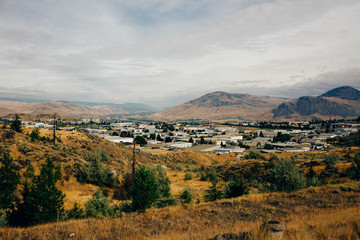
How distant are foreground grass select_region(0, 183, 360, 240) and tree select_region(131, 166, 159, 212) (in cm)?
74

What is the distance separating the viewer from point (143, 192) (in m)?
12.8

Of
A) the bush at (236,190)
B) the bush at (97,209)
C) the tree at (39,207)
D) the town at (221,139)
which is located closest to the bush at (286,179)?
the bush at (236,190)

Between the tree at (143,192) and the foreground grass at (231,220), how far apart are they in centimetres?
74

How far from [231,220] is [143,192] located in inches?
233

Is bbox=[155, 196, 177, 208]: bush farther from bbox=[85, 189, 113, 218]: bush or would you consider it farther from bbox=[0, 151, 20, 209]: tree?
bbox=[0, 151, 20, 209]: tree

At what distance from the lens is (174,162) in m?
54.8

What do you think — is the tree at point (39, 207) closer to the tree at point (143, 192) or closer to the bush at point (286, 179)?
the tree at point (143, 192)

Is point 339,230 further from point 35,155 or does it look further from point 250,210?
point 35,155

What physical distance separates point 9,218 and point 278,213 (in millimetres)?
14971

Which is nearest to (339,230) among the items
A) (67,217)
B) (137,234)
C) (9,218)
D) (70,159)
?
(137,234)

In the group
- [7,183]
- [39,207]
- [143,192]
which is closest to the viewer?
[39,207]

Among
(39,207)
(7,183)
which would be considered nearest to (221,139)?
(7,183)

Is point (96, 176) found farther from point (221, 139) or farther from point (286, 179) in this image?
point (221, 139)

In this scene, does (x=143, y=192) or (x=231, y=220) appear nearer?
(x=231, y=220)
